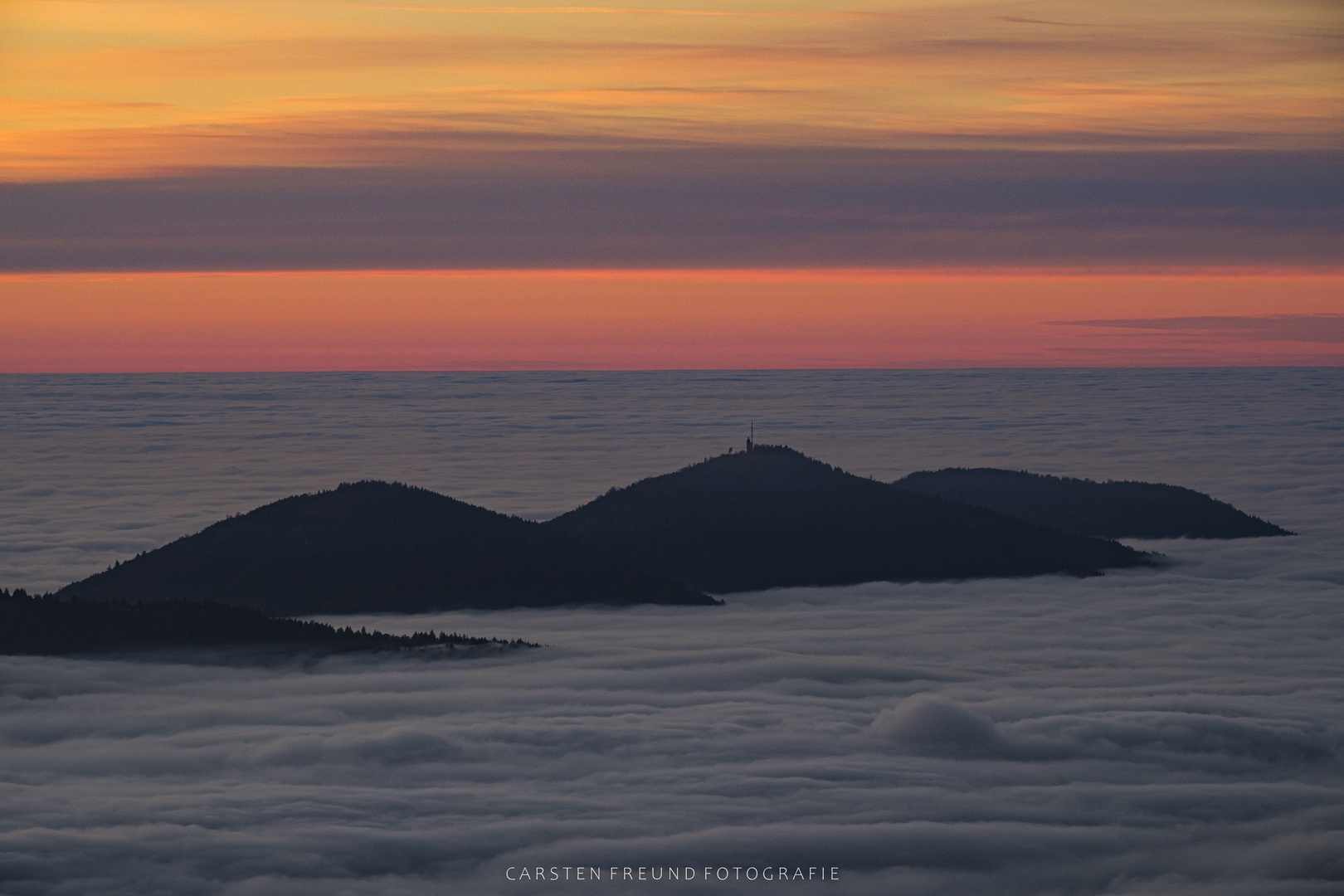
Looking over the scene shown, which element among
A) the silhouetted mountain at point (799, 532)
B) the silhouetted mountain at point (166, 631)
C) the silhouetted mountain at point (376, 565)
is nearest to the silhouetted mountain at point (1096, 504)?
the silhouetted mountain at point (799, 532)

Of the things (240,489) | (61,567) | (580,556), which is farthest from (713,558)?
(240,489)

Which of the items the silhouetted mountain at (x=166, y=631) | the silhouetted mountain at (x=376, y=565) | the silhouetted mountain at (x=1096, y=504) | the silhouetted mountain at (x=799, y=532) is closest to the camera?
the silhouetted mountain at (x=166, y=631)

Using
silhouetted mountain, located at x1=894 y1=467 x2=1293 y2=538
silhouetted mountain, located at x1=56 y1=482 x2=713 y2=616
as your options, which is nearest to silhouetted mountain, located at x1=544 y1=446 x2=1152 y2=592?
silhouetted mountain, located at x1=56 y1=482 x2=713 y2=616

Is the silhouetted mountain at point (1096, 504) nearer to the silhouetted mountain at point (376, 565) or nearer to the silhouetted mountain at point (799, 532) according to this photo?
the silhouetted mountain at point (799, 532)

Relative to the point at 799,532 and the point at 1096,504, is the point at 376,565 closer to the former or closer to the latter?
the point at 799,532

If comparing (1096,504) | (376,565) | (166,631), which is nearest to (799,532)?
(376,565)

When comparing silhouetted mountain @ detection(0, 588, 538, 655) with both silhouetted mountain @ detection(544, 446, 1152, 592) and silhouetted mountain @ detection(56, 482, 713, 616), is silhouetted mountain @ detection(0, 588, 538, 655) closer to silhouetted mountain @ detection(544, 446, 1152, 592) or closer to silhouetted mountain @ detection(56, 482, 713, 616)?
silhouetted mountain @ detection(56, 482, 713, 616)
